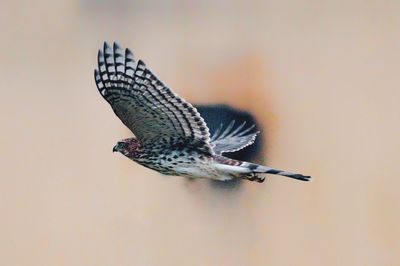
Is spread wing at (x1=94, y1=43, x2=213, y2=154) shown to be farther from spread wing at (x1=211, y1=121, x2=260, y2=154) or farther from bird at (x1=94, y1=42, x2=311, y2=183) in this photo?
spread wing at (x1=211, y1=121, x2=260, y2=154)

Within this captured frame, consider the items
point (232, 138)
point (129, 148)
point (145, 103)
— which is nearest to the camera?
point (145, 103)

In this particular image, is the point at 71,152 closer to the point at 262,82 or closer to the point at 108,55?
the point at 262,82

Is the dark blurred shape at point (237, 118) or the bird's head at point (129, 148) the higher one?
the bird's head at point (129, 148)

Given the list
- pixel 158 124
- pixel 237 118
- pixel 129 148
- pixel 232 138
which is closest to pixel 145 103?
pixel 158 124

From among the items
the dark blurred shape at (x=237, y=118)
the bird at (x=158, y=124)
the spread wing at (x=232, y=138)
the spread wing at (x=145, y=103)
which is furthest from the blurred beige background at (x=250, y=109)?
the spread wing at (x=145, y=103)

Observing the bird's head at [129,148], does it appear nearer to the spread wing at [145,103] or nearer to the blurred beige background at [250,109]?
the spread wing at [145,103]

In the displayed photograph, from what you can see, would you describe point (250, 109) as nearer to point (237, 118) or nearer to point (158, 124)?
point (237, 118)

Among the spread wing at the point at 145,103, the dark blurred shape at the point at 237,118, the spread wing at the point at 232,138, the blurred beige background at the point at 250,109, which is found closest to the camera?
the spread wing at the point at 145,103
